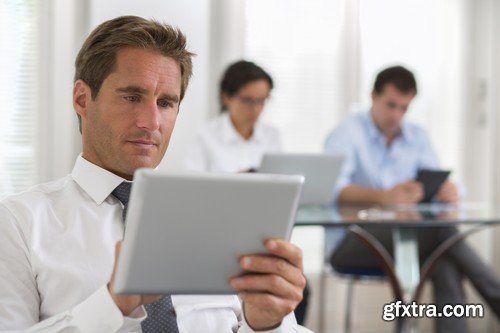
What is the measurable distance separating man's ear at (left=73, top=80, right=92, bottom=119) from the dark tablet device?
2.22 metres

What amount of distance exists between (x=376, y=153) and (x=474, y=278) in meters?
0.86

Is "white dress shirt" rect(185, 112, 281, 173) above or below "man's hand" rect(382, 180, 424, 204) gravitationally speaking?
above

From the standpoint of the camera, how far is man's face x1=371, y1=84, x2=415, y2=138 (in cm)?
389

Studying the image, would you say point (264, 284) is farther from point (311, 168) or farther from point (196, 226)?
point (311, 168)

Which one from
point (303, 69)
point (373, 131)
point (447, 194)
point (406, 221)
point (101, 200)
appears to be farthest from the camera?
point (303, 69)

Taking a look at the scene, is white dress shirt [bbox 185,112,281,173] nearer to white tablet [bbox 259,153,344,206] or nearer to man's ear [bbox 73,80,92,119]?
white tablet [bbox 259,153,344,206]

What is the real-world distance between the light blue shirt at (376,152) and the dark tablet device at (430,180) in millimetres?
418

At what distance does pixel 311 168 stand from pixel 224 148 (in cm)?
80

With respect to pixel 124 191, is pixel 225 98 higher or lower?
higher

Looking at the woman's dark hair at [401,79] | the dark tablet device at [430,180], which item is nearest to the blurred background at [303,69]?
the woman's dark hair at [401,79]

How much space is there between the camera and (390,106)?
3908 millimetres

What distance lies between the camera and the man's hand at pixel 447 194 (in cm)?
367

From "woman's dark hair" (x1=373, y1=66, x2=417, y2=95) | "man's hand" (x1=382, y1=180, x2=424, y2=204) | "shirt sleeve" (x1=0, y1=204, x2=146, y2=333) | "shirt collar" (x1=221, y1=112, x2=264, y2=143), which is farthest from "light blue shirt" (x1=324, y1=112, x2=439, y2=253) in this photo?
"shirt sleeve" (x1=0, y1=204, x2=146, y2=333)

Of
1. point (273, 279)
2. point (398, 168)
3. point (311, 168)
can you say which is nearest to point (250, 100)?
point (311, 168)
